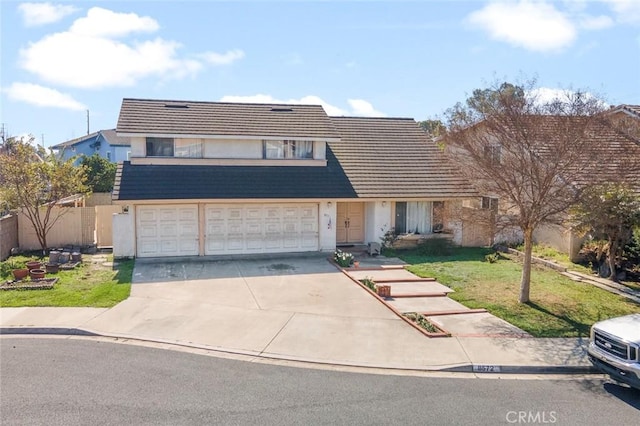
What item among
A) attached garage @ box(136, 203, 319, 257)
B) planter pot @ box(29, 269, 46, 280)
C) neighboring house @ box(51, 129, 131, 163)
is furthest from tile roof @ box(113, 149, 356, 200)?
neighboring house @ box(51, 129, 131, 163)

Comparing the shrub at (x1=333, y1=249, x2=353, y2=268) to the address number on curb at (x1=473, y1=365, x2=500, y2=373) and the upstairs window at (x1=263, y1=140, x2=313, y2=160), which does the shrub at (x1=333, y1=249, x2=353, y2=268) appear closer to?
the upstairs window at (x1=263, y1=140, x2=313, y2=160)

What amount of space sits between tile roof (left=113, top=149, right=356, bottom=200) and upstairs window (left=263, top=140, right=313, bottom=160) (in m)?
0.63

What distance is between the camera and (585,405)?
7.81m

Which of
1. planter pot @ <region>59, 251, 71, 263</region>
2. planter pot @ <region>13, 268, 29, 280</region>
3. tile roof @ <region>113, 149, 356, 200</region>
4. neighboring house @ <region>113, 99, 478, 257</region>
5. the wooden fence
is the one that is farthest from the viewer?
the wooden fence

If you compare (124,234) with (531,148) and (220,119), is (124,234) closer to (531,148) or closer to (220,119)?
(220,119)

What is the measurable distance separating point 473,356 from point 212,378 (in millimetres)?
4928

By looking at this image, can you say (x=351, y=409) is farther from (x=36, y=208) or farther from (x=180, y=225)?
(x=36, y=208)

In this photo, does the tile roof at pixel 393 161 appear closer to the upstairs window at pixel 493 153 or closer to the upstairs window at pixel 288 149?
the upstairs window at pixel 288 149

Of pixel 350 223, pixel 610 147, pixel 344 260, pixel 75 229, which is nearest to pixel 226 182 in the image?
pixel 344 260

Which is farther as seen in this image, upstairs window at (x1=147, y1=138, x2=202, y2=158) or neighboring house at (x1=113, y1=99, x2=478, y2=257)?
upstairs window at (x1=147, y1=138, x2=202, y2=158)

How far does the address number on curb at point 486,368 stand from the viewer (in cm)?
920

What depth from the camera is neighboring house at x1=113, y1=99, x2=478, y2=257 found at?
1925cm

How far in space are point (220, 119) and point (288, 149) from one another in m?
3.27

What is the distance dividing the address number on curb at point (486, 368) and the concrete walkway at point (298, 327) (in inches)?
0.7
